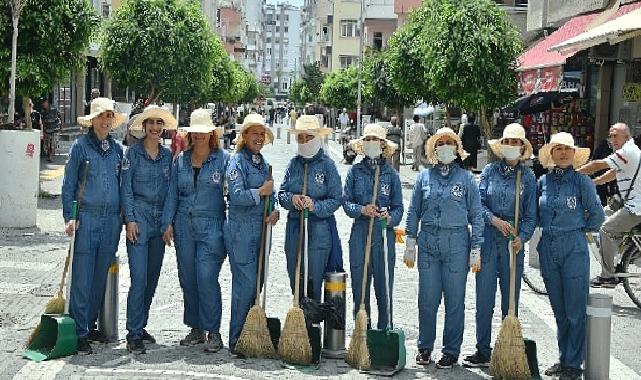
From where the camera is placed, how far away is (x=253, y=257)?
8.40 m

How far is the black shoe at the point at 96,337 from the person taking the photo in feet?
28.6

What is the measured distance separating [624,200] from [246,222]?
451 centimetres

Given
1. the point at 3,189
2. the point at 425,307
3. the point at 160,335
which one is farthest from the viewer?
the point at 3,189

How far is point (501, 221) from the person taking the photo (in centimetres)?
802

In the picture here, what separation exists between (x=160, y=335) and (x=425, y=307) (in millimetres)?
2320

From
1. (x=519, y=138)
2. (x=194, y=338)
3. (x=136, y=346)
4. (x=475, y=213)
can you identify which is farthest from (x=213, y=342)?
(x=519, y=138)

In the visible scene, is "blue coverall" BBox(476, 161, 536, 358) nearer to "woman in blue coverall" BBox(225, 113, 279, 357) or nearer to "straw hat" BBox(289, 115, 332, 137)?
"straw hat" BBox(289, 115, 332, 137)

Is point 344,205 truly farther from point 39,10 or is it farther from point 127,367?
point 39,10

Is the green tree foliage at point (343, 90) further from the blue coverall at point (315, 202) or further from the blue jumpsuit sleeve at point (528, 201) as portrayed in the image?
the blue jumpsuit sleeve at point (528, 201)

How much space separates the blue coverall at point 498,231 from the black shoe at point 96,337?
9.68ft

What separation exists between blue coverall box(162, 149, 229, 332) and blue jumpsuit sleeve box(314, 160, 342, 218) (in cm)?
78

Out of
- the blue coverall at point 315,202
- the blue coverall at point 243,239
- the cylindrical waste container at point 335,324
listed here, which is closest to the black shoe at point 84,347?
the blue coverall at point 243,239

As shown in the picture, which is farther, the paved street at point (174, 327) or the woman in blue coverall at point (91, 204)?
the woman in blue coverall at point (91, 204)

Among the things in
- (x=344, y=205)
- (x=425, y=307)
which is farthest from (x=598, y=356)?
(x=344, y=205)
